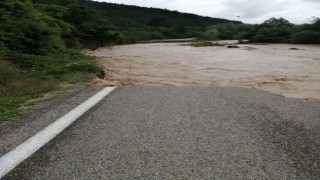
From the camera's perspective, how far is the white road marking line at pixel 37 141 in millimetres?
2833

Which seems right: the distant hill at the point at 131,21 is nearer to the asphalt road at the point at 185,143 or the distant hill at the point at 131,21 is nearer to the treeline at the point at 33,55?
the treeline at the point at 33,55

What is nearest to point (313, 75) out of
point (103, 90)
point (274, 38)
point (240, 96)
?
point (240, 96)

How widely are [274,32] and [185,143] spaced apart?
32.0 metres

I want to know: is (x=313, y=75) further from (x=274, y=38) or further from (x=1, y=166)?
(x=274, y=38)

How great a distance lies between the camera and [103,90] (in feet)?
20.6

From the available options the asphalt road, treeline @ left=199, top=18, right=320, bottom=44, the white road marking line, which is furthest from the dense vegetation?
the asphalt road

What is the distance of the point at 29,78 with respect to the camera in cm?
773

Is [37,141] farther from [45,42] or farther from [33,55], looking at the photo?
[45,42]

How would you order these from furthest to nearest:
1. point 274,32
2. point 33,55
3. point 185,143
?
1. point 274,32
2. point 33,55
3. point 185,143

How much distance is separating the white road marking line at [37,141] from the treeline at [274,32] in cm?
2662

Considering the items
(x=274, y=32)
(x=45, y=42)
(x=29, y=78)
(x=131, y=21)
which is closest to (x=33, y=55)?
(x=45, y=42)

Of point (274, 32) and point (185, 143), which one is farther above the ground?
point (185, 143)

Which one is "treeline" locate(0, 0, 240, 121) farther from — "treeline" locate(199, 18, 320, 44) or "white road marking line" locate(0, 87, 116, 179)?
"treeline" locate(199, 18, 320, 44)

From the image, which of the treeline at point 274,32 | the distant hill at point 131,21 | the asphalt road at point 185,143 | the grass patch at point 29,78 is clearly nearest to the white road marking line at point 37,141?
the asphalt road at point 185,143
